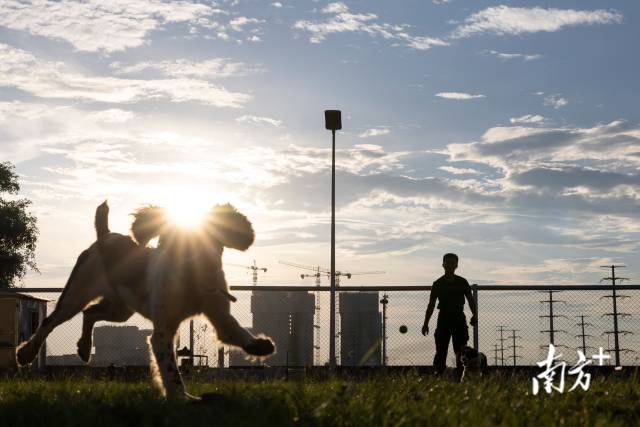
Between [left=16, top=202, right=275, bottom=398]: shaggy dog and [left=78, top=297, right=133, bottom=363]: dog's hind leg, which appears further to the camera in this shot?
[left=78, top=297, right=133, bottom=363]: dog's hind leg

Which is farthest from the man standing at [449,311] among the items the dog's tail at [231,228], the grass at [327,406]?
the dog's tail at [231,228]

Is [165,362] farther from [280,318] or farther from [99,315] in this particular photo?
[280,318]

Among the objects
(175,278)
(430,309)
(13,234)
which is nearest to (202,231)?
(175,278)

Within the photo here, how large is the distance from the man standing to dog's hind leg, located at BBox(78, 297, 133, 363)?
183 inches

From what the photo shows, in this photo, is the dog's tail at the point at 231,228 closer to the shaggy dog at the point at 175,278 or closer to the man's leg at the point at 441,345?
the shaggy dog at the point at 175,278

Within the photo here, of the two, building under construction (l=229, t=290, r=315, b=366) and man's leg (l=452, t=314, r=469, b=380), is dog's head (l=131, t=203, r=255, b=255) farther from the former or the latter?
building under construction (l=229, t=290, r=315, b=366)

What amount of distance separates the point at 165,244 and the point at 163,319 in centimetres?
61

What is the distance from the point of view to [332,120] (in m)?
18.7

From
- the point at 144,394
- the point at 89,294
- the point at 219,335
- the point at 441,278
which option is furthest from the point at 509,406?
the point at 441,278

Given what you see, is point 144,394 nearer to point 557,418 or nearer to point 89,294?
point 89,294

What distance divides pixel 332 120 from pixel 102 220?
417 inches

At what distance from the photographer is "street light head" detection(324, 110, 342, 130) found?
18688mm

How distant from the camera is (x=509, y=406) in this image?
621cm

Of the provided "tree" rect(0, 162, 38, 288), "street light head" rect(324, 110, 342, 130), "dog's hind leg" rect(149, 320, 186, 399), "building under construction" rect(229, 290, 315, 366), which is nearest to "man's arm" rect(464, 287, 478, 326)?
"building under construction" rect(229, 290, 315, 366)
